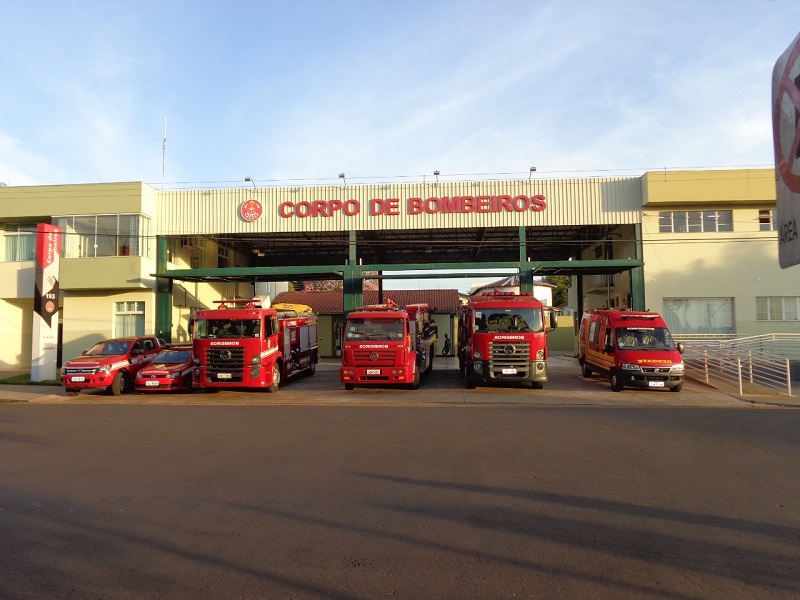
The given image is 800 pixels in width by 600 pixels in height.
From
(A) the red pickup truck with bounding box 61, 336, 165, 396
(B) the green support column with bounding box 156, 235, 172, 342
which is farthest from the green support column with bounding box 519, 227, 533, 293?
(B) the green support column with bounding box 156, 235, 172, 342

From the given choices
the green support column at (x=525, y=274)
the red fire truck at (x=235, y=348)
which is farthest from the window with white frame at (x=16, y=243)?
the green support column at (x=525, y=274)

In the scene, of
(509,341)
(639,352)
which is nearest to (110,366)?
(509,341)

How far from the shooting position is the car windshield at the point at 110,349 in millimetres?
18938

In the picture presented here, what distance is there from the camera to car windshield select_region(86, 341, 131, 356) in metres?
18.9

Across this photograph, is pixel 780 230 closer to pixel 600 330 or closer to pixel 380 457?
pixel 380 457

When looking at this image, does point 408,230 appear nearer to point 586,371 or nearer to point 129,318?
point 586,371

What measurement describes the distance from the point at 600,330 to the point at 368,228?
1304cm

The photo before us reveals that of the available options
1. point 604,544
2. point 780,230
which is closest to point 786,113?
point 780,230

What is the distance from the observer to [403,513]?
5.77 m

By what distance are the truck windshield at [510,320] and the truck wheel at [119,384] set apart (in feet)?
37.1

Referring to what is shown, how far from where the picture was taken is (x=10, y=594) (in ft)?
13.2

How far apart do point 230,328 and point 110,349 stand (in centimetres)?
481

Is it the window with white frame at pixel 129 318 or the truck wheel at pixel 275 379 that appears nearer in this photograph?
the truck wheel at pixel 275 379

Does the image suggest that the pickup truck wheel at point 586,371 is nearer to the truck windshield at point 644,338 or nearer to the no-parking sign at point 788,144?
the truck windshield at point 644,338
